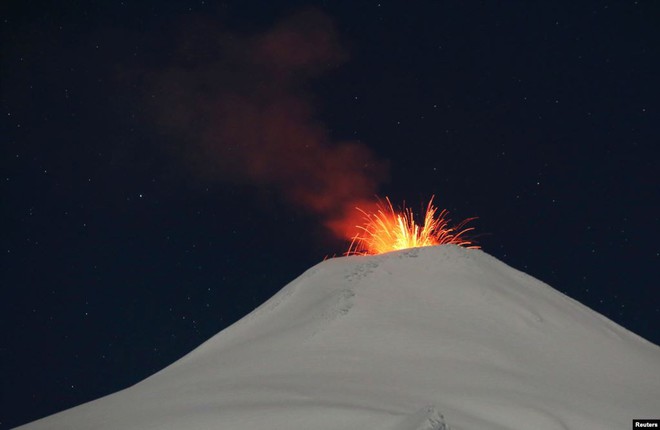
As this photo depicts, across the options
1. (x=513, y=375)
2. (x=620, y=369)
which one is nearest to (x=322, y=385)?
(x=513, y=375)

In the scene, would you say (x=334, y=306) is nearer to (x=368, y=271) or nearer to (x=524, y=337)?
(x=368, y=271)

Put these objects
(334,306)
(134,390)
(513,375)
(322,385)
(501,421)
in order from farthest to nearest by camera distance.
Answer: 1. (334,306)
2. (134,390)
3. (513,375)
4. (322,385)
5. (501,421)

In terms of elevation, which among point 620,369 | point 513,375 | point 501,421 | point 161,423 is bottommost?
point 161,423

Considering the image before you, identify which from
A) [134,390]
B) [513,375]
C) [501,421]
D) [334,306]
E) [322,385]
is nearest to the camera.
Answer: [501,421]

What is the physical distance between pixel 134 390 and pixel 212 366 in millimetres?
1249

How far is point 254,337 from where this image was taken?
13570 mm

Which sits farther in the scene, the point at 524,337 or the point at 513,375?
the point at 524,337

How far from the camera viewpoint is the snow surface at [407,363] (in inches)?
373

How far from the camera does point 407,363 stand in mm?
11242

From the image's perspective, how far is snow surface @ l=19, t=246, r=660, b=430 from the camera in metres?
9.47

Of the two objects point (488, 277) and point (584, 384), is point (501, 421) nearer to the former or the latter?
point (584, 384)

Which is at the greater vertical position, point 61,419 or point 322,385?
point 322,385

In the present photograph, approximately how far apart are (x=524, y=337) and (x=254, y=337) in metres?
4.55

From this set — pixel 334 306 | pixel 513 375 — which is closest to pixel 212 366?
pixel 334 306
